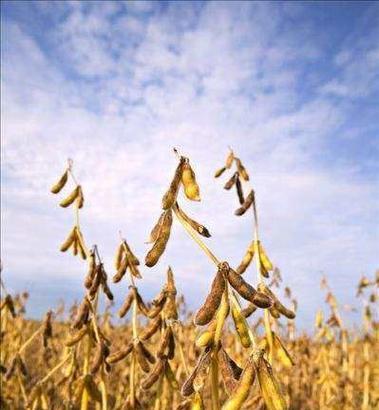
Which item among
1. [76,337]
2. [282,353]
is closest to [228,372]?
[282,353]

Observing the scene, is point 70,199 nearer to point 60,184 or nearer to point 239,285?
point 60,184

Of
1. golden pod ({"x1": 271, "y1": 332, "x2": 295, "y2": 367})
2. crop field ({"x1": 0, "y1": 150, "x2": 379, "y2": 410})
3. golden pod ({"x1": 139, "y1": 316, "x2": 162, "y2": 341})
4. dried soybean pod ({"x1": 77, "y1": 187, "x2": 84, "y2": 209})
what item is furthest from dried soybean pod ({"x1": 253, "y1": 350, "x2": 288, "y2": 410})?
dried soybean pod ({"x1": 77, "y1": 187, "x2": 84, "y2": 209})

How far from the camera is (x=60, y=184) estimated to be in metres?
3.46

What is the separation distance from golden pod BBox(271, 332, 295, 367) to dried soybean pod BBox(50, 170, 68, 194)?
1.73 meters

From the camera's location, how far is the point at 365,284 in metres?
7.67

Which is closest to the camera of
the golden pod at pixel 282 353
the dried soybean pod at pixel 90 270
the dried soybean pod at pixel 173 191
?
the dried soybean pod at pixel 173 191

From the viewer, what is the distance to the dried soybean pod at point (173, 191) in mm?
1378

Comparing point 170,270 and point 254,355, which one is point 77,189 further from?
point 254,355

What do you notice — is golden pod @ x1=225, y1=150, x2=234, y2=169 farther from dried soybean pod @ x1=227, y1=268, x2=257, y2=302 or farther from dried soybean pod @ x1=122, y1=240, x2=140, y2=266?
dried soybean pod @ x1=227, y1=268, x2=257, y2=302

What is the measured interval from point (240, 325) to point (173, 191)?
0.40m

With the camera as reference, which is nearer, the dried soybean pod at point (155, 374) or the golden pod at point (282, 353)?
the golden pod at point (282, 353)

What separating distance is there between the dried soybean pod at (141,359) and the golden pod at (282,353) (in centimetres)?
72

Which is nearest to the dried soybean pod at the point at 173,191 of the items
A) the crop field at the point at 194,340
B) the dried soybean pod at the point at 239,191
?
the crop field at the point at 194,340

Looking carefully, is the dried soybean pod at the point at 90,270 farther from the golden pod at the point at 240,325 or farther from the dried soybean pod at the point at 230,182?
the golden pod at the point at 240,325
